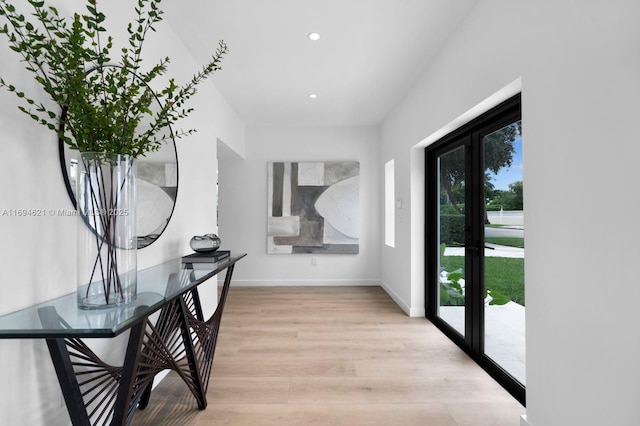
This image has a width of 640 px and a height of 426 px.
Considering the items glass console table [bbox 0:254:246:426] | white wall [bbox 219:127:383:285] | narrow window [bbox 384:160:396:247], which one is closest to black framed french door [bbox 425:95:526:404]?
narrow window [bbox 384:160:396:247]

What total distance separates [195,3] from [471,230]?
270cm

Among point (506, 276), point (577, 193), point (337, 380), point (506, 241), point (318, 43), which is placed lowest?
point (337, 380)

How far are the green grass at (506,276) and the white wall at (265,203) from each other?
2914mm

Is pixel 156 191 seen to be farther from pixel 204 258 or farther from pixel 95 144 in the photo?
pixel 95 144

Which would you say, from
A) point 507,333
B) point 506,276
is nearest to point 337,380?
point 507,333

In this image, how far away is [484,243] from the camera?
2.54 metres

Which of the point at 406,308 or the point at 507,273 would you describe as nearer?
the point at 507,273

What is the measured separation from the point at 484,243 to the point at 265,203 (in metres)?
3.61

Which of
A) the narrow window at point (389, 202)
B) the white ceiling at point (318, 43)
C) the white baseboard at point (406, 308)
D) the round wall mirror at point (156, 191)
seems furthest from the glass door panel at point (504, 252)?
the narrow window at point (389, 202)

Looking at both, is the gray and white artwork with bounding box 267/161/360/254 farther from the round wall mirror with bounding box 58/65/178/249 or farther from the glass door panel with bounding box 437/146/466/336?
the round wall mirror with bounding box 58/65/178/249

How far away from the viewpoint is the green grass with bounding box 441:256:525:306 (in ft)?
6.86

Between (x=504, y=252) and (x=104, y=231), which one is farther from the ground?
(x=104, y=231)

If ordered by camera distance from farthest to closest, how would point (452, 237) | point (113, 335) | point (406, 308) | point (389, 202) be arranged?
point (389, 202) < point (406, 308) < point (452, 237) < point (113, 335)

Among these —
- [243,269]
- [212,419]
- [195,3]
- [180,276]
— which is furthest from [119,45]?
[243,269]
